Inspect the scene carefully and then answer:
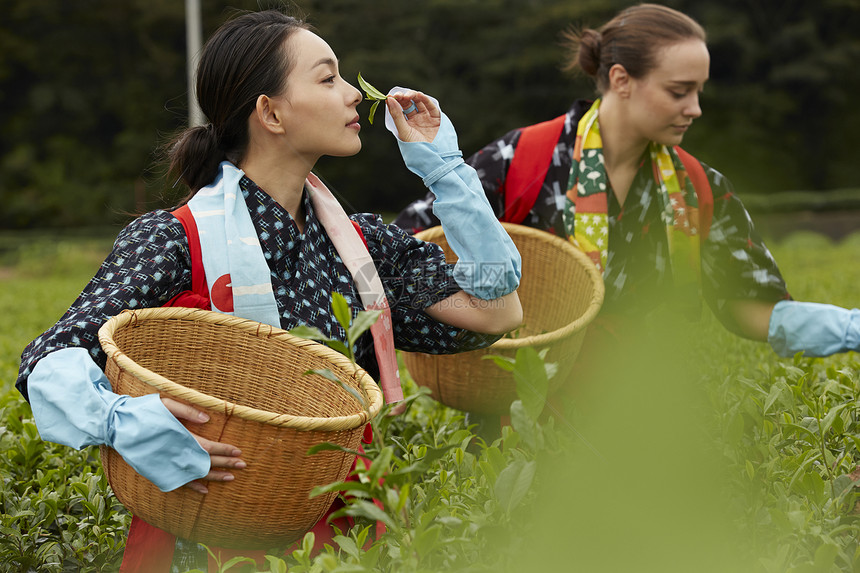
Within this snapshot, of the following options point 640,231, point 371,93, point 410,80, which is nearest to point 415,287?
point 371,93

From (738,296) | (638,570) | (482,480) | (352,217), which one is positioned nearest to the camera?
(638,570)

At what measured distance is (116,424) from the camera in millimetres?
1412

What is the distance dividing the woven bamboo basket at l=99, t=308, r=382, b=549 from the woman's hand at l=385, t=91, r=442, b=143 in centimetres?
60

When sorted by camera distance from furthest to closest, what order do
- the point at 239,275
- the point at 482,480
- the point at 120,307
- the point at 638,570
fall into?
the point at 239,275, the point at 120,307, the point at 482,480, the point at 638,570

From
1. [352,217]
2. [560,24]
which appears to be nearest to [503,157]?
[352,217]

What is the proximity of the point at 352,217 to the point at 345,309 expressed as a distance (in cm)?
124

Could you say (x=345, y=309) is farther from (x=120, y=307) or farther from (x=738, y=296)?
(x=738, y=296)

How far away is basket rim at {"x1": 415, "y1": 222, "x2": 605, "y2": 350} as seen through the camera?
2.26 meters

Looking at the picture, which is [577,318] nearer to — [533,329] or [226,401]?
[533,329]

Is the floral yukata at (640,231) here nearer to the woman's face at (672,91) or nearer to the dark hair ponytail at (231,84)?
the woman's face at (672,91)

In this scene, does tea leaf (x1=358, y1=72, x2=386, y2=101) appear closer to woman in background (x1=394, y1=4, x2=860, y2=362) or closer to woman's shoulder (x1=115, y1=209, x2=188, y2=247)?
woman's shoulder (x1=115, y1=209, x2=188, y2=247)

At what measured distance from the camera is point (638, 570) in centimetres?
75

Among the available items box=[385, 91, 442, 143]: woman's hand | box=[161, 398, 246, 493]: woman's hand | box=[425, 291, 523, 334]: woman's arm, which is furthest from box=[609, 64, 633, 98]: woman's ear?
box=[161, 398, 246, 493]: woman's hand

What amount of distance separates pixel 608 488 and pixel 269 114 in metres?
1.50
